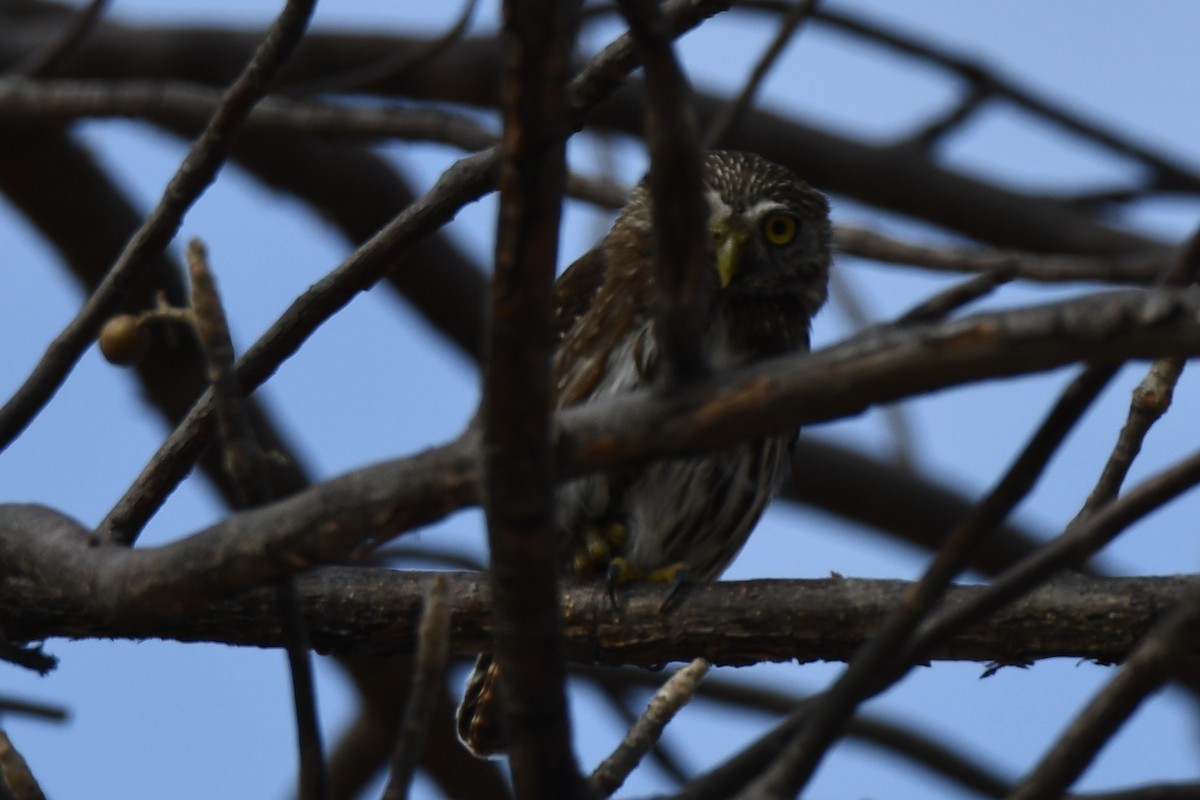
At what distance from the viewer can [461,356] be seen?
6.18m

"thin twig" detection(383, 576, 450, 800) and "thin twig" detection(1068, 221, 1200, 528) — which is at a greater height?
"thin twig" detection(1068, 221, 1200, 528)

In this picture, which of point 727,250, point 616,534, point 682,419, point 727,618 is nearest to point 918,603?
point 682,419

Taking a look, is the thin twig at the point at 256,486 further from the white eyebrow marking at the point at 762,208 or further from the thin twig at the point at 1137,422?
the white eyebrow marking at the point at 762,208

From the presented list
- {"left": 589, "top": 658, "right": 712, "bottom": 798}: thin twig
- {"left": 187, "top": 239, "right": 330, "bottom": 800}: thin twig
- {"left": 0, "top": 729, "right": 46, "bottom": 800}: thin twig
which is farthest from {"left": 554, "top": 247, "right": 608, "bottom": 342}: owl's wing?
{"left": 0, "top": 729, "right": 46, "bottom": 800}: thin twig

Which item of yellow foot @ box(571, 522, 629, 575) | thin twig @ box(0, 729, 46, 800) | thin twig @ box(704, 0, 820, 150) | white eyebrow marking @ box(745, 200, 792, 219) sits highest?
white eyebrow marking @ box(745, 200, 792, 219)

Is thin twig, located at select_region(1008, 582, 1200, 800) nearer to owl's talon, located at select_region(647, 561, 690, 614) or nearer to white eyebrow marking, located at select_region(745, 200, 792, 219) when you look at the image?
owl's talon, located at select_region(647, 561, 690, 614)

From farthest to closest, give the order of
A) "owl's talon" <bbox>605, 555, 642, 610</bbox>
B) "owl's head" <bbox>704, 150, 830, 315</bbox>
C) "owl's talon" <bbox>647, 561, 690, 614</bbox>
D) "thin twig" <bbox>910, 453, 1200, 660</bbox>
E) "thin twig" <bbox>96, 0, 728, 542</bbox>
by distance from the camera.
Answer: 1. "owl's head" <bbox>704, 150, 830, 315</bbox>
2. "owl's talon" <bbox>605, 555, 642, 610</bbox>
3. "owl's talon" <bbox>647, 561, 690, 614</bbox>
4. "thin twig" <bbox>96, 0, 728, 542</bbox>
5. "thin twig" <bbox>910, 453, 1200, 660</bbox>

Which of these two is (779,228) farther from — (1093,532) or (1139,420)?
(1093,532)

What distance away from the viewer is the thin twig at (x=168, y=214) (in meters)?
2.32

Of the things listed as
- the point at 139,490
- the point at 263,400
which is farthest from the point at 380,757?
the point at 139,490

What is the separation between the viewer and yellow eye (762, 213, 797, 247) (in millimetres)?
4098

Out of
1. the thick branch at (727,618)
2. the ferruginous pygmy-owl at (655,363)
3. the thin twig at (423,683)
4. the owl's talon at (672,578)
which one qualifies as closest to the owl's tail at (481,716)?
the ferruginous pygmy-owl at (655,363)

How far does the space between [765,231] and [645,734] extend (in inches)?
88.9

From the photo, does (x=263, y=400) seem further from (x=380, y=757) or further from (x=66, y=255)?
(x=380, y=757)
